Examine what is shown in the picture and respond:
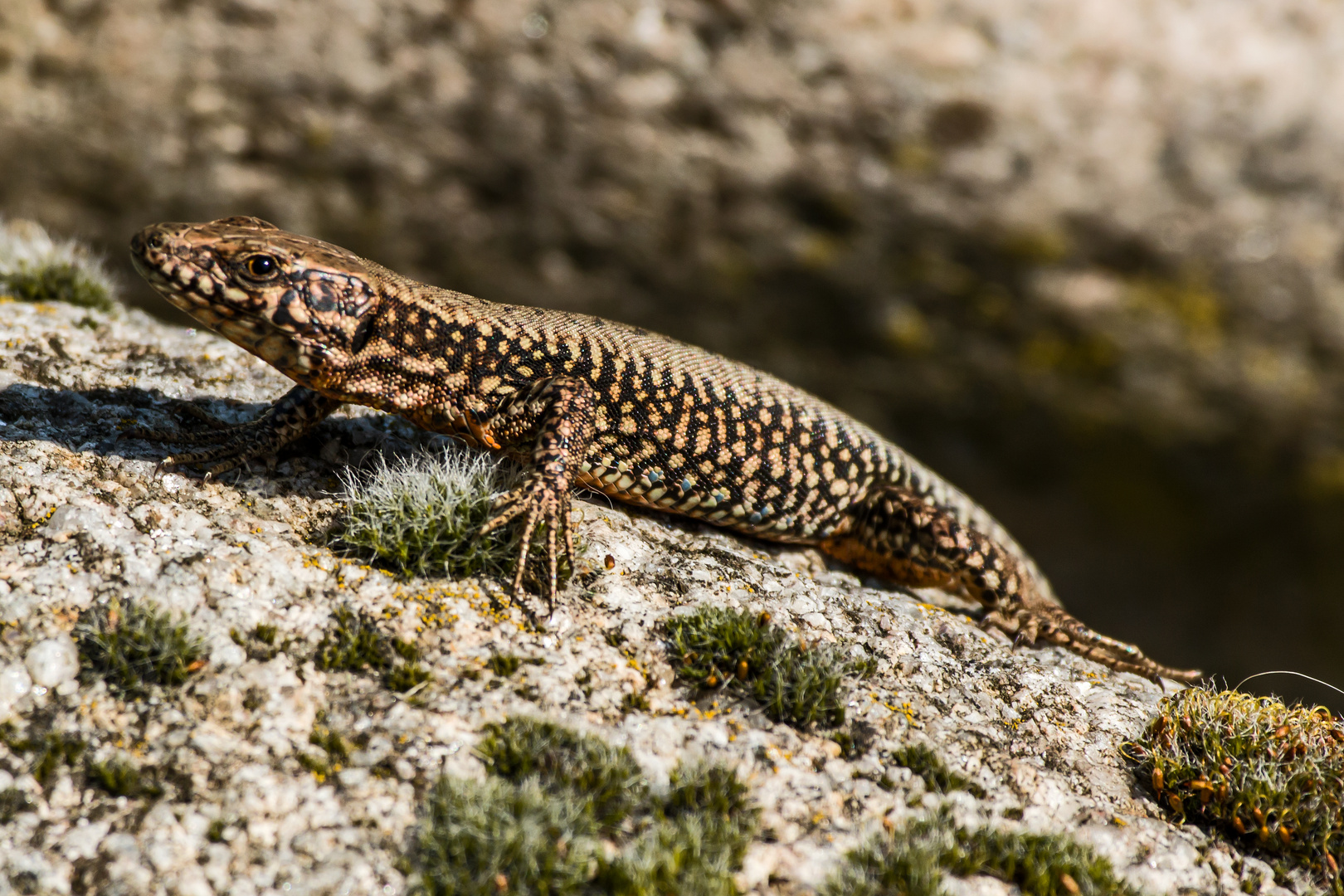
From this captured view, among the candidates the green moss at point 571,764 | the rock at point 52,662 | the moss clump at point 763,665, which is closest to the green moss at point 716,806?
the green moss at point 571,764

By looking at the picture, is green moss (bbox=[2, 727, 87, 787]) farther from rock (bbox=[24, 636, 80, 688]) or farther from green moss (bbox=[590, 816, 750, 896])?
green moss (bbox=[590, 816, 750, 896])

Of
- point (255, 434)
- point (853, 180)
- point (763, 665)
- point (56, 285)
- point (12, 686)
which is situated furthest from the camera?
point (853, 180)

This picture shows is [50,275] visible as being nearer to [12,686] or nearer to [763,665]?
[12,686]

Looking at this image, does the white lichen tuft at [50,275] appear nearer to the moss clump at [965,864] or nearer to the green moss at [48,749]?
the green moss at [48,749]

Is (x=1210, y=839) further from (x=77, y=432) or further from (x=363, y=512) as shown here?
(x=77, y=432)

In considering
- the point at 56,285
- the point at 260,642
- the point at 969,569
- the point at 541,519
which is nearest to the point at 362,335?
the point at 541,519

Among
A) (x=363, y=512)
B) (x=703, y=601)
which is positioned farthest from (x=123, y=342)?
(x=703, y=601)
